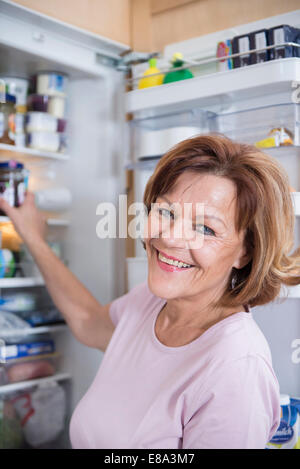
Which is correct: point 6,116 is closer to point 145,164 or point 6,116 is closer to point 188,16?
point 145,164

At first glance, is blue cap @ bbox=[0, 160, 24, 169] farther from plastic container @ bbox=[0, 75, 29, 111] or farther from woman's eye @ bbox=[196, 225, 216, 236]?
woman's eye @ bbox=[196, 225, 216, 236]

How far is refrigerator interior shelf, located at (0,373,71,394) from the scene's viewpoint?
4.03 ft

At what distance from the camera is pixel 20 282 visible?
1.24 metres

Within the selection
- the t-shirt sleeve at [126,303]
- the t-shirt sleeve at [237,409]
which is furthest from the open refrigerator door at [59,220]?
the t-shirt sleeve at [237,409]

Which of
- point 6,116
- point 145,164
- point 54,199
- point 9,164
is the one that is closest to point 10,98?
point 6,116

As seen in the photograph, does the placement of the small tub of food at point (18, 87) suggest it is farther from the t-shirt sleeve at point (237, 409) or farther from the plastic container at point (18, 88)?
the t-shirt sleeve at point (237, 409)

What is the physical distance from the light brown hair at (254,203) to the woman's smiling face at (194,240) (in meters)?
0.02

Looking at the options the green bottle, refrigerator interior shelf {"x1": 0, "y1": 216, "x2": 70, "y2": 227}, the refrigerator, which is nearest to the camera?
the refrigerator

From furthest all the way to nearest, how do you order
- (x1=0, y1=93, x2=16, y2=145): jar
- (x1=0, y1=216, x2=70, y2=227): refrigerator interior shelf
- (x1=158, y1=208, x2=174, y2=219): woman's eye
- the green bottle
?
(x1=0, y1=216, x2=70, y2=227): refrigerator interior shelf → (x1=0, y1=93, x2=16, y2=145): jar → the green bottle → (x1=158, y1=208, x2=174, y2=219): woman's eye

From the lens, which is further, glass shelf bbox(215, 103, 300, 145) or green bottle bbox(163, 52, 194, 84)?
green bottle bbox(163, 52, 194, 84)

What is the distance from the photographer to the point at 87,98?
1.33m

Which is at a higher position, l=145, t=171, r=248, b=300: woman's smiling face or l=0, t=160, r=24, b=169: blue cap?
l=0, t=160, r=24, b=169: blue cap

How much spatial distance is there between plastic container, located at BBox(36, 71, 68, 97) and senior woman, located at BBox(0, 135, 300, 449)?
0.51m

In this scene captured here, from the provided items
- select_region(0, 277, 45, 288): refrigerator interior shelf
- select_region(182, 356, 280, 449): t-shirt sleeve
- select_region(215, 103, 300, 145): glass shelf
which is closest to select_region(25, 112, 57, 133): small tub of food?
select_region(0, 277, 45, 288): refrigerator interior shelf
